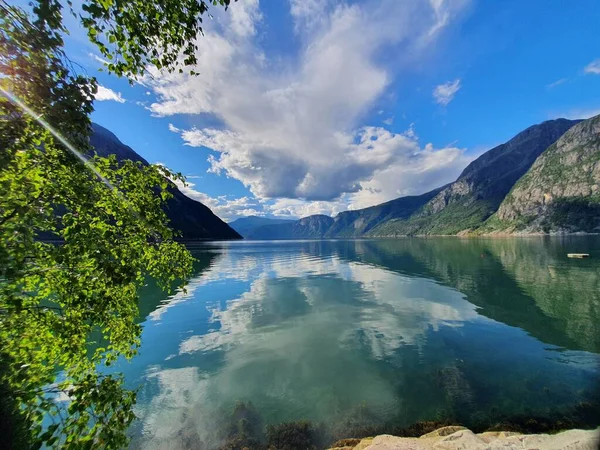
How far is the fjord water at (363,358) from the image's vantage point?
14469 millimetres

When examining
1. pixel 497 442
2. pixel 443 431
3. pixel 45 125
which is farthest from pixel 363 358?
pixel 45 125

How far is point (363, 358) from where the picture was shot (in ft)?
67.8

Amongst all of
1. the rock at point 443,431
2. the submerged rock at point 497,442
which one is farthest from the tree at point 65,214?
the rock at point 443,431

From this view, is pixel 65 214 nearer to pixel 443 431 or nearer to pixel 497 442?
pixel 497 442

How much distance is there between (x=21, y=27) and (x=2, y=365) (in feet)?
21.5

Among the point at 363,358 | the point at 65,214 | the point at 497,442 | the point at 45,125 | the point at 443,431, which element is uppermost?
the point at 45,125

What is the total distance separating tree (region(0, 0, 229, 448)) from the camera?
518cm

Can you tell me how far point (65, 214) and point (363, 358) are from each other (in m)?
20.1

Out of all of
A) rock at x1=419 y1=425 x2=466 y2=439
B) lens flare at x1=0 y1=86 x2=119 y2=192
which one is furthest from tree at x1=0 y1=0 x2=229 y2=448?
rock at x1=419 y1=425 x2=466 y2=439

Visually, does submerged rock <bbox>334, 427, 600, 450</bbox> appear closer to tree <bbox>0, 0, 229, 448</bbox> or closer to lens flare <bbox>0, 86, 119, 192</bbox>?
tree <bbox>0, 0, 229, 448</bbox>

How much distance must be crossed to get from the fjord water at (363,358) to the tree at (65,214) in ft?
30.0

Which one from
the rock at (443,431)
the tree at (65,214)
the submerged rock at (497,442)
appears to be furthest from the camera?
the rock at (443,431)

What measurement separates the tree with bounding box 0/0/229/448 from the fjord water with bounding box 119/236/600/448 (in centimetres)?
913

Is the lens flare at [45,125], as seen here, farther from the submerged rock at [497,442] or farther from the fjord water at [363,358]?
the fjord water at [363,358]
